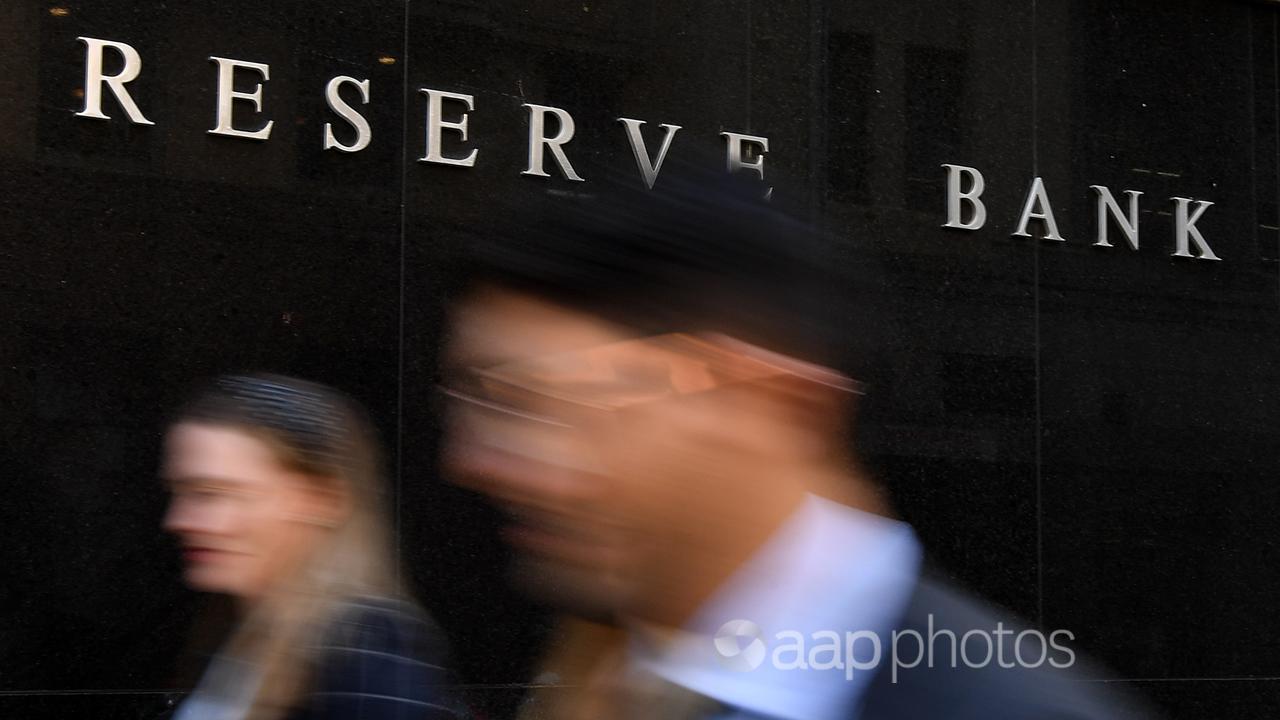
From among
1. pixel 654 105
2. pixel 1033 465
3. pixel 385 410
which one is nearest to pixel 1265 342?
pixel 1033 465

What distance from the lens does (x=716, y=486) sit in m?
1.23

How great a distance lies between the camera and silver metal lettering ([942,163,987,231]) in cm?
726

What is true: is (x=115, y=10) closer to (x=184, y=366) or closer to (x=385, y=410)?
(x=184, y=366)

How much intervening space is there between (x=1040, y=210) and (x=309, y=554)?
215 inches

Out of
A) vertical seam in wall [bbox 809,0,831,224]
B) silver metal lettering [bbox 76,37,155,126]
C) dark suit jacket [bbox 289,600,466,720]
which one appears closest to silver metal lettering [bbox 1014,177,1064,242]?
vertical seam in wall [bbox 809,0,831,224]

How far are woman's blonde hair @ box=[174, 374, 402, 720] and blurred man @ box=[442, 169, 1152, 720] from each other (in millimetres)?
1389

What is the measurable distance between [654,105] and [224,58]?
188 cm

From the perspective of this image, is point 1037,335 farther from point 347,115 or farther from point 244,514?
point 244,514

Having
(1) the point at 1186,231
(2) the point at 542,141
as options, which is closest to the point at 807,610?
(2) the point at 542,141

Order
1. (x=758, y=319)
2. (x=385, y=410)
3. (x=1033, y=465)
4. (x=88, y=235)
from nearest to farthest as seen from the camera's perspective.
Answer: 1. (x=758, y=319)
2. (x=88, y=235)
3. (x=385, y=410)
4. (x=1033, y=465)

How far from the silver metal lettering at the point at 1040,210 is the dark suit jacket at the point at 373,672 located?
213 inches

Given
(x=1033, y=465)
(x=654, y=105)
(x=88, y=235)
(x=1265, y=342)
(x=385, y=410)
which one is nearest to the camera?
(x=88, y=235)

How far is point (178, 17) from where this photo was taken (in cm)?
593

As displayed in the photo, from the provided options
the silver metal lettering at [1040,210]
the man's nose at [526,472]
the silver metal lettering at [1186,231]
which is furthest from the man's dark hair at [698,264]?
the silver metal lettering at [1186,231]
